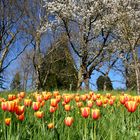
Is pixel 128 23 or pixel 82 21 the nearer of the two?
pixel 128 23

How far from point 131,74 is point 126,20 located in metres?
17.8

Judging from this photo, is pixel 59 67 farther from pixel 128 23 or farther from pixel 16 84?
pixel 128 23

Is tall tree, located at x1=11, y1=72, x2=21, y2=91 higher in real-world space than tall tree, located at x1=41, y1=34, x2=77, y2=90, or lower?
lower

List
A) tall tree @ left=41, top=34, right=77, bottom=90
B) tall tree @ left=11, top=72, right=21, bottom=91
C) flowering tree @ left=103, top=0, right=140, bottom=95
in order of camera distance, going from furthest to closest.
Result: tall tree @ left=41, top=34, right=77, bottom=90 < flowering tree @ left=103, top=0, right=140, bottom=95 < tall tree @ left=11, top=72, right=21, bottom=91

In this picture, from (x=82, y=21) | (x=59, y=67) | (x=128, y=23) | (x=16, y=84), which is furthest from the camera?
(x=59, y=67)

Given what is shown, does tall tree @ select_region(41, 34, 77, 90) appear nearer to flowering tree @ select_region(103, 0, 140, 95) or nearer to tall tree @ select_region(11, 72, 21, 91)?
tall tree @ select_region(11, 72, 21, 91)

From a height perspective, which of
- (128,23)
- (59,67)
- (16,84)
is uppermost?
(128,23)

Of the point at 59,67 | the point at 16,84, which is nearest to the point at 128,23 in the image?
the point at 16,84

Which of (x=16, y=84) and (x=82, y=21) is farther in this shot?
(x=82, y=21)

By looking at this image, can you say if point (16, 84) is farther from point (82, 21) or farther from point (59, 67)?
point (59, 67)

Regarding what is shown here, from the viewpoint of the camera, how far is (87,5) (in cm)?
2373

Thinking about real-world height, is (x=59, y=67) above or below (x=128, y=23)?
below

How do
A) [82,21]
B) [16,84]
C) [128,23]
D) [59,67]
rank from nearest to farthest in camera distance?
1. [128,23]
2. [16,84]
3. [82,21]
4. [59,67]

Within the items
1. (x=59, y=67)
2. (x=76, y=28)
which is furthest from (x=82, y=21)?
(x=59, y=67)
